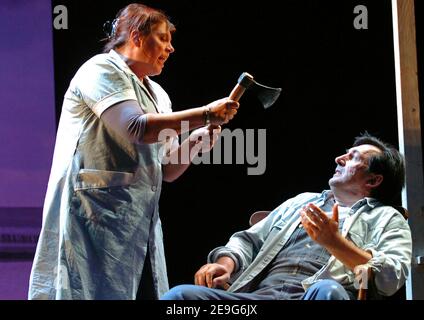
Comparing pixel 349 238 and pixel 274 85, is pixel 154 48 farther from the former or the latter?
pixel 349 238

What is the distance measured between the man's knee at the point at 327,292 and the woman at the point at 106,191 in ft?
2.04

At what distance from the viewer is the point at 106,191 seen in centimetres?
260

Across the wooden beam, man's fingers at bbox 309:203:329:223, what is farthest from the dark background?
man's fingers at bbox 309:203:329:223

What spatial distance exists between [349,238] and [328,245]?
243 millimetres

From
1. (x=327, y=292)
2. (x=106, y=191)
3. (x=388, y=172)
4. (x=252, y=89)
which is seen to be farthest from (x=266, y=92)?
(x=327, y=292)

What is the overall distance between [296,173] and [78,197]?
126cm

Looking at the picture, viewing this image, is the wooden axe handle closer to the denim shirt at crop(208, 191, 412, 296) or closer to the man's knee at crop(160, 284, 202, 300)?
the denim shirt at crop(208, 191, 412, 296)

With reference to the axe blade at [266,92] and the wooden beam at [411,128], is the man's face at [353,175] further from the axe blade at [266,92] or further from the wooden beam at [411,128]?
the axe blade at [266,92]

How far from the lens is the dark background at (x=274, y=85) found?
343 cm

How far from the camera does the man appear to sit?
2438 millimetres

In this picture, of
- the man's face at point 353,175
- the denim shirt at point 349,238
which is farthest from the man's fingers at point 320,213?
the man's face at point 353,175
